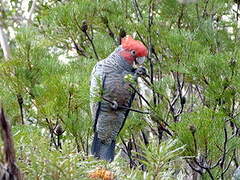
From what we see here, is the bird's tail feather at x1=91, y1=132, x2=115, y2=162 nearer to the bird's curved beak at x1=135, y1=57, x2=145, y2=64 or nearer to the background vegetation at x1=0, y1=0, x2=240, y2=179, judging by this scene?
the background vegetation at x1=0, y1=0, x2=240, y2=179

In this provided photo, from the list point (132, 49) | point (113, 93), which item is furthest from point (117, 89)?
point (132, 49)

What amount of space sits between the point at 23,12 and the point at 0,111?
2801 mm

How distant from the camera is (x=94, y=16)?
1210 millimetres

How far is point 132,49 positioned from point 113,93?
0.15m

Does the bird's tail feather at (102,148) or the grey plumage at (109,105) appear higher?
the grey plumage at (109,105)

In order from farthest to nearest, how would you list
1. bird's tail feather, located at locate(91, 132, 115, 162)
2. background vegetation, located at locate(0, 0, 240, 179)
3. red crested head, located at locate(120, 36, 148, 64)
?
1. bird's tail feather, located at locate(91, 132, 115, 162)
2. red crested head, located at locate(120, 36, 148, 64)
3. background vegetation, located at locate(0, 0, 240, 179)

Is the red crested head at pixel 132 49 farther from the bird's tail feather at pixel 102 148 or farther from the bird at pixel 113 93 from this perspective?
the bird's tail feather at pixel 102 148

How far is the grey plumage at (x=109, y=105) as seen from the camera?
4.03 feet

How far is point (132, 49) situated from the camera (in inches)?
47.3

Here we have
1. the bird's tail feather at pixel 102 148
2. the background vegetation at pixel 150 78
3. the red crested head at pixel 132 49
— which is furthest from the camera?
the bird's tail feather at pixel 102 148

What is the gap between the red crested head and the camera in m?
1.17

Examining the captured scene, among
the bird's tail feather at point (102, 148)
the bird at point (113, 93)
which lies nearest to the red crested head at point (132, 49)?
the bird at point (113, 93)

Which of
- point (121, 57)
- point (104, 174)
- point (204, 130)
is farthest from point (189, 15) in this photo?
point (104, 174)

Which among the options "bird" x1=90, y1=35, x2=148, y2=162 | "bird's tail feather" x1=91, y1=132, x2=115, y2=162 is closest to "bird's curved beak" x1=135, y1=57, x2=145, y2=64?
"bird" x1=90, y1=35, x2=148, y2=162
